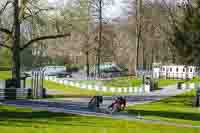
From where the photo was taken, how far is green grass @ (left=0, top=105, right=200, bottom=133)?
699 inches

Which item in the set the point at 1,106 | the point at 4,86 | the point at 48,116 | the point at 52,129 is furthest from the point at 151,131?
the point at 4,86

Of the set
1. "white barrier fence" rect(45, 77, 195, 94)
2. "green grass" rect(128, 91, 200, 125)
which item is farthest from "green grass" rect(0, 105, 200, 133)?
"white barrier fence" rect(45, 77, 195, 94)

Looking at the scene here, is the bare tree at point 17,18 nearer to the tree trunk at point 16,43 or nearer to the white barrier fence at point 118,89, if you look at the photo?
the tree trunk at point 16,43

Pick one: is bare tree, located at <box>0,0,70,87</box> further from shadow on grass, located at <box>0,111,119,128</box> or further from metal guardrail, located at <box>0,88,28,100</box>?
shadow on grass, located at <box>0,111,119,128</box>

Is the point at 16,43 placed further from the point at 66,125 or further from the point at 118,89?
the point at 66,125

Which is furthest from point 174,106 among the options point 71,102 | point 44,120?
point 44,120

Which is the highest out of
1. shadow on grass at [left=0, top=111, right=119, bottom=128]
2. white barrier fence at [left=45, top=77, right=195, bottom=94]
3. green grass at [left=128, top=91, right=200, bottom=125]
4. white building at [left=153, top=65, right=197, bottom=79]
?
white building at [left=153, top=65, right=197, bottom=79]

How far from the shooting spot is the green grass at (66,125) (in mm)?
17766

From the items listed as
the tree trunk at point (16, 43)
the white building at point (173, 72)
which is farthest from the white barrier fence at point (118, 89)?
the tree trunk at point (16, 43)

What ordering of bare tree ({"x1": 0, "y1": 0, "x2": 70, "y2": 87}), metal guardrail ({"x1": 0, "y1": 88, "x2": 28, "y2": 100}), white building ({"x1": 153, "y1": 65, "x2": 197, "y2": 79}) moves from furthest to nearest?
1. white building ({"x1": 153, "y1": 65, "x2": 197, "y2": 79})
2. bare tree ({"x1": 0, "y1": 0, "x2": 70, "y2": 87})
3. metal guardrail ({"x1": 0, "y1": 88, "x2": 28, "y2": 100})

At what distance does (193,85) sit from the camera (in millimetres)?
50375

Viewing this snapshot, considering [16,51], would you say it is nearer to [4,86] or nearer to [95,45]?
[4,86]

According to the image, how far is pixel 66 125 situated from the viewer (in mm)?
19188

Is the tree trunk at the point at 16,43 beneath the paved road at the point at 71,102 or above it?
above
